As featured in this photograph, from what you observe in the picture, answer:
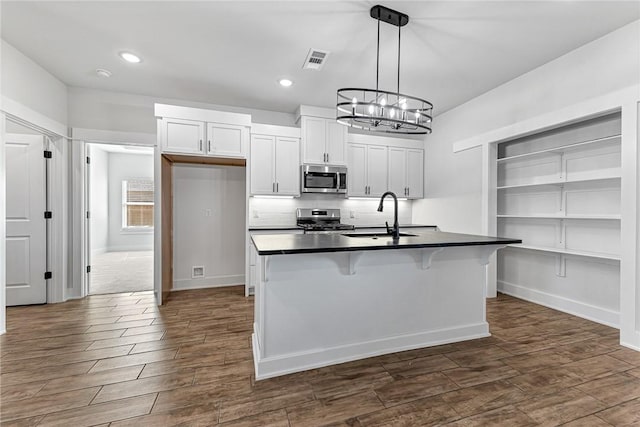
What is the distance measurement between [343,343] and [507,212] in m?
3.23

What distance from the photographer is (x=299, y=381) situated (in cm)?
198

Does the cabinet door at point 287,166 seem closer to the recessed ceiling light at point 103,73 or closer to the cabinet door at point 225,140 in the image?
the cabinet door at point 225,140

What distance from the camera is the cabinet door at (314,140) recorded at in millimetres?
4496

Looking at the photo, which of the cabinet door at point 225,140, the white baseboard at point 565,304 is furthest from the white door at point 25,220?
the white baseboard at point 565,304

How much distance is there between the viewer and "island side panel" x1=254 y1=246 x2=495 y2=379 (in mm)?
2096

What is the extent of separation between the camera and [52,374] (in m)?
2.05

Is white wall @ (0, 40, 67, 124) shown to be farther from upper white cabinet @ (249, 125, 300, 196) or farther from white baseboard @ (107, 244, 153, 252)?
white baseboard @ (107, 244, 153, 252)

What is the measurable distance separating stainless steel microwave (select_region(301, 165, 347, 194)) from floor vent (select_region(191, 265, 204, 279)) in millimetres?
1987

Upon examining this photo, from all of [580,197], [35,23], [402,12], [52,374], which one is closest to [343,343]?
[52,374]

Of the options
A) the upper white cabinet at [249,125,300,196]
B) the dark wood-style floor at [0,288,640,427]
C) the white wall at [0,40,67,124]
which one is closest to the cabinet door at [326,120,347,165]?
the upper white cabinet at [249,125,300,196]

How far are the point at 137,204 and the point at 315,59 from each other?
7504 mm

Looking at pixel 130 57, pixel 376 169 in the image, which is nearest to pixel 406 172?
pixel 376 169

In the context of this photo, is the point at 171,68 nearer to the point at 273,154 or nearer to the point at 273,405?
the point at 273,154

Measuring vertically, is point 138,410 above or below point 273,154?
below
